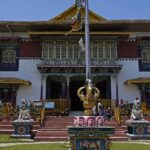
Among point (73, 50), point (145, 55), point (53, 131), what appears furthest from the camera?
point (145, 55)

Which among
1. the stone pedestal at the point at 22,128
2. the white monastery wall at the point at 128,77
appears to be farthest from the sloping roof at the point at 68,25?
the stone pedestal at the point at 22,128

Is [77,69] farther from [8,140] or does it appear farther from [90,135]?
[90,135]

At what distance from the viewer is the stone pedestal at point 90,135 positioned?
350 inches

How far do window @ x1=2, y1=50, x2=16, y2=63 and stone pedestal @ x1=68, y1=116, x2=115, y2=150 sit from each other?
2206 cm

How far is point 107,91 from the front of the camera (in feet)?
97.7

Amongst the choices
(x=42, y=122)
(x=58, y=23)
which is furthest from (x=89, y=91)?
(x=58, y=23)

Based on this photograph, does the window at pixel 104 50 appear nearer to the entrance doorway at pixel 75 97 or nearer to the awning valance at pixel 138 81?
the awning valance at pixel 138 81

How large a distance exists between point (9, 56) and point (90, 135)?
2254 centimetres

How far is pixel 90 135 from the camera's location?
29.2 ft

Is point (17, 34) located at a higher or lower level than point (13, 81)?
higher

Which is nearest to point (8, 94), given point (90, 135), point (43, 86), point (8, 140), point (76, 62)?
point (43, 86)

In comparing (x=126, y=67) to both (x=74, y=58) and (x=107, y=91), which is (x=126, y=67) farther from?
(x=74, y=58)

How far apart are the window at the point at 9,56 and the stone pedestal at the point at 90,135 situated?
22.1 meters

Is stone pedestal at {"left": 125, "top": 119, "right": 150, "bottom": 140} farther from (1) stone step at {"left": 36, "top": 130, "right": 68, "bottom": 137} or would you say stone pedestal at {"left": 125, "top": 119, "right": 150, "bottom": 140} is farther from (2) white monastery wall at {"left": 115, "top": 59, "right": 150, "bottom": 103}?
(2) white monastery wall at {"left": 115, "top": 59, "right": 150, "bottom": 103}
